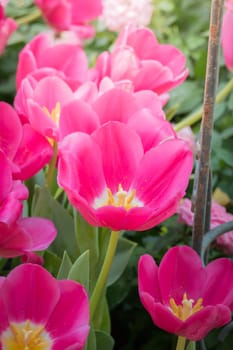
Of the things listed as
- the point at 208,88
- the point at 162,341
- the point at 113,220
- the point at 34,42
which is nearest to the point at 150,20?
the point at 34,42

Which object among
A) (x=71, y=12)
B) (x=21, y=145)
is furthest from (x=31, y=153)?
(x=71, y=12)

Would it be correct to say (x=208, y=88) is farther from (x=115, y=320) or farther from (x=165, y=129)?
(x=115, y=320)

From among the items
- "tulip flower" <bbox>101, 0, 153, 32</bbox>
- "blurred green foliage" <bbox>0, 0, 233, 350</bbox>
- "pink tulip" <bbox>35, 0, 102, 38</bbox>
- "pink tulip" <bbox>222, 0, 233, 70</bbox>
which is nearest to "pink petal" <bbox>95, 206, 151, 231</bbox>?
"blurred green foliage" <bbox>0, 0, 233, 350</bbox>

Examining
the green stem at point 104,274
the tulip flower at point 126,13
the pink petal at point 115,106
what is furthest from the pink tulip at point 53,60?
the tulip flower at point 126,13

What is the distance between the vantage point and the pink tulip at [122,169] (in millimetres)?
696

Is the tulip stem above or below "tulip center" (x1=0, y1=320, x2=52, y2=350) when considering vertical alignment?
above

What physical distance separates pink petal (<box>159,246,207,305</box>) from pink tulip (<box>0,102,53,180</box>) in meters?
0.16

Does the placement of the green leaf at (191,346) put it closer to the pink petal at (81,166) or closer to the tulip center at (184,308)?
the tulip center at (184,308)

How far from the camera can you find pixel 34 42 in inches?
37.9

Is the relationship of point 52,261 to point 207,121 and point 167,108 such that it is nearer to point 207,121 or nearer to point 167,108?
point 207,121

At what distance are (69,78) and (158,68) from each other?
106mm

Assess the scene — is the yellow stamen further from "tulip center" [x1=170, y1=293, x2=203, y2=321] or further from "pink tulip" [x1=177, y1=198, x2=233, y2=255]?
"pink tulip" [x1=177, y1=198, x2=233, y2=255]

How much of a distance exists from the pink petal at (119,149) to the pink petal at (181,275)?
0.27ft

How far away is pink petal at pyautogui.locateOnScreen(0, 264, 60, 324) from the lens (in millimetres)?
677
